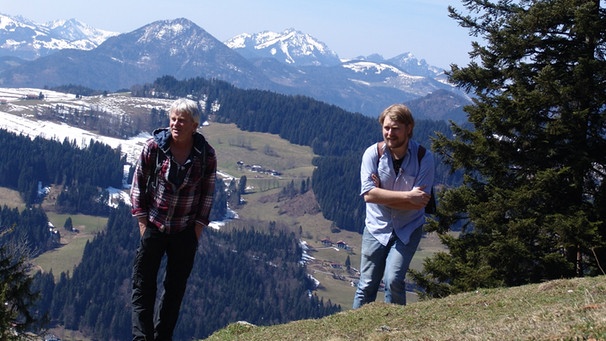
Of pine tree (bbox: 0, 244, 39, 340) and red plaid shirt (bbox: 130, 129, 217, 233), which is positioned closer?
red plaid shirt (bbox: 130, 129, 217, 233)

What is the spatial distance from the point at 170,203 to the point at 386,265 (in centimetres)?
273

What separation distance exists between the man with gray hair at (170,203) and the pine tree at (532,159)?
39.1 feet

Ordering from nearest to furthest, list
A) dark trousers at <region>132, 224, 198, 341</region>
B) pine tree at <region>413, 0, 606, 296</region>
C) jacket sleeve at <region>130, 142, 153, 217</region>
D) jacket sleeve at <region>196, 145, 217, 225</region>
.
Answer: jacket sleeve at <region>130, 142, 153, 217</region> → dark trousers at <region>132, 224, 198, 341</region> → jacket sleeve at <region>196, 145, 217, 225</region> → pine tree at <region>413, 0, 606, 296</region>

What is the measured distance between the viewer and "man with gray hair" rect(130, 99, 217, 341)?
7816mm

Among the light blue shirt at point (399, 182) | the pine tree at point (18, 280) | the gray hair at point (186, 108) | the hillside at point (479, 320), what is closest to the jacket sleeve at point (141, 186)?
the gray hair at point (186, 108)

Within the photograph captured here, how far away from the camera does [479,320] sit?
797 cm

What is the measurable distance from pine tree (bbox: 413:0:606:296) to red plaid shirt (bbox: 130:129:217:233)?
12047 millimetres

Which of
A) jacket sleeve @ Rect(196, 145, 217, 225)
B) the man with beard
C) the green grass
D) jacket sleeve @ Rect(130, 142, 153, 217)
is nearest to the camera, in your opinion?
jacket sleeve @ Rect(130, 142, 153, 217)

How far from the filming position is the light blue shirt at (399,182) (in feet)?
27.7

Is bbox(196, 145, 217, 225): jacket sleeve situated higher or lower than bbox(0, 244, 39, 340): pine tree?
higher

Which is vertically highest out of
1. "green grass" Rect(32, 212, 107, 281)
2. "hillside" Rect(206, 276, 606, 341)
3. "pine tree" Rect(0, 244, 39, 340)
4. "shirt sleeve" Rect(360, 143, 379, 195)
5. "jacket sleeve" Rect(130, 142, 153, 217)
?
"shirt sleeve" Rect(360, 143, 379, 195)

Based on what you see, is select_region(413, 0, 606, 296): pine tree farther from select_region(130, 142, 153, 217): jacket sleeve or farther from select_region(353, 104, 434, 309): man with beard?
select_region(130, 142, 153, 217): jacket sleeve

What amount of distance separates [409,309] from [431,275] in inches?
472

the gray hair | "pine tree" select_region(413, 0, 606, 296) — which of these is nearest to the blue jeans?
the gray hair
